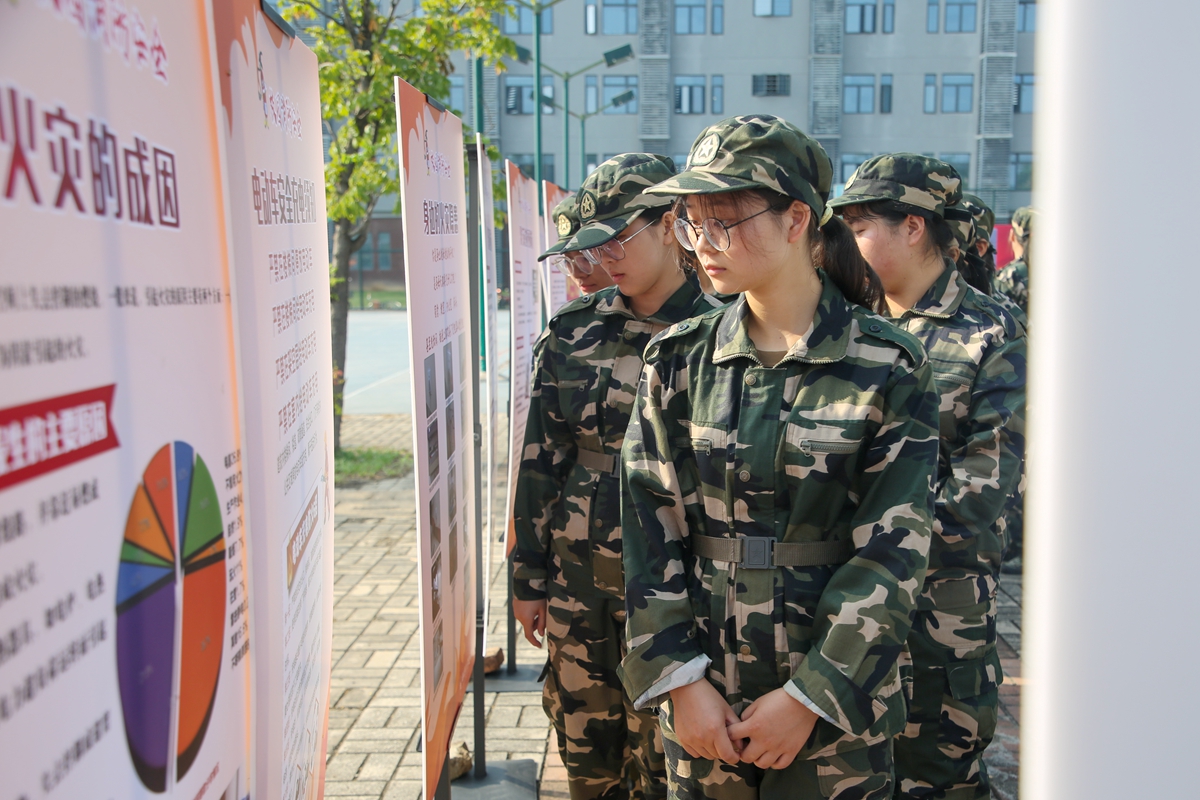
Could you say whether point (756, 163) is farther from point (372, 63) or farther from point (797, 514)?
point (372, 63)

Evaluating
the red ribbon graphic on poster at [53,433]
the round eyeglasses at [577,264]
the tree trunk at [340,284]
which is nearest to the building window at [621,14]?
the tree trunk at [340,284]

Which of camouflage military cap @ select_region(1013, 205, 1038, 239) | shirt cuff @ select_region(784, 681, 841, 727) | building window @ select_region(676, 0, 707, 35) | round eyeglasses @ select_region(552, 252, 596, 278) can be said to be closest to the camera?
shirt cuff @ select_region(784, 681, 841, 727)

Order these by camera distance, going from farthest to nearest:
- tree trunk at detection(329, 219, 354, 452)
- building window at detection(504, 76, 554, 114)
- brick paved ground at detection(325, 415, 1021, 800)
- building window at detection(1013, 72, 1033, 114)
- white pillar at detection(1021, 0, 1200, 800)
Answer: building window at detection(504, 76, 554, 114) < building window at detection(1013, 72, 1033, 114) < tree trunk at detection(329, 219, 354, 452) < brick paved ground at detection(325, 415, 1021, 800) < white pillar at detection(1021, 0, 1200, 800)

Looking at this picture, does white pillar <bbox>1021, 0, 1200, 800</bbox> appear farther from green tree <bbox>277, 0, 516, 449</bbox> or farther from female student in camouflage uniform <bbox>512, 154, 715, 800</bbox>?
green tree <bbox>277, 0, 516, 449</bbox>

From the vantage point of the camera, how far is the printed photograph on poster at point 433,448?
7.64ft

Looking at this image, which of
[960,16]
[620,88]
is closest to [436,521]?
[620,88]

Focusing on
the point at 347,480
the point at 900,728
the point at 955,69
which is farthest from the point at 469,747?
the point at 955,69

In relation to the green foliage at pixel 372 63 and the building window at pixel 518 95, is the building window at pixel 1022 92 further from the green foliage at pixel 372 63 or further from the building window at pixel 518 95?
the green foliage at pixel 372 63

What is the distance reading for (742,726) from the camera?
1784mm

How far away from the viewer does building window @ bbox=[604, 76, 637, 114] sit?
40719mm

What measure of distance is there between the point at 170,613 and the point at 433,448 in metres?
1.42

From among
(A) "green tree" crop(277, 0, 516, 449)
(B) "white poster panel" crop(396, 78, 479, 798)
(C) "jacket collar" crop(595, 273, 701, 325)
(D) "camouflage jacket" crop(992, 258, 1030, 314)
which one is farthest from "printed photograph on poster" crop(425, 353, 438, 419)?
(D) "camouflage jacket" crop(992, 258, 1030, 314)

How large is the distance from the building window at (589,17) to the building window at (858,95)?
10571 millimetres

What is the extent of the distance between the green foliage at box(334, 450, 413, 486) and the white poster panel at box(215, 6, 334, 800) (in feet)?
23.4
